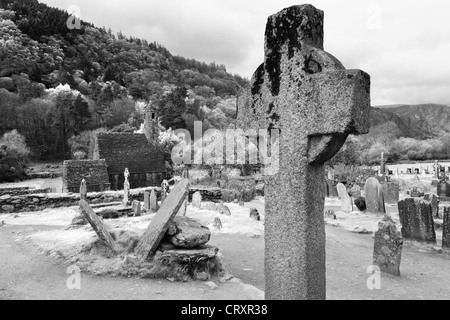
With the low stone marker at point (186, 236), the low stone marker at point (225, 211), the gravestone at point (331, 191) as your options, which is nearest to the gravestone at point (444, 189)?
the gravestone at point (331, 191)

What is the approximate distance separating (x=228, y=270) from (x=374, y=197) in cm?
980

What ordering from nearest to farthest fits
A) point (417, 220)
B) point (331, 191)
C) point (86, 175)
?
point (417, 220) < point (331, 191) < point (86, 175)

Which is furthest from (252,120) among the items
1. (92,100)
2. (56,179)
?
(92,100)

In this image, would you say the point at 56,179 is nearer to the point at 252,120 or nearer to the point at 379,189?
the point at 379,189

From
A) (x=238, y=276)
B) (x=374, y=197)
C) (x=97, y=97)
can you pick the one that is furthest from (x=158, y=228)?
(x=97, y=97)

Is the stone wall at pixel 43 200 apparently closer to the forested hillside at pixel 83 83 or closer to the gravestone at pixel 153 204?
the gravestone at pixel 153 204

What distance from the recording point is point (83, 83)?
74188 mm

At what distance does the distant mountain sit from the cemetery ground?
246ft

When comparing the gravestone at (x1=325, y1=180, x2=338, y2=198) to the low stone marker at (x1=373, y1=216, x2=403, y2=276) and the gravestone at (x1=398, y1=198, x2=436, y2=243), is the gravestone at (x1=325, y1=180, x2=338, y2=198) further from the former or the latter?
the low stone marker at (x1=373, y1=216, x2=403, y2=276)

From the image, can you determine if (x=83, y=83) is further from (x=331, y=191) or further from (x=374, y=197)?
(x=374, y=197)

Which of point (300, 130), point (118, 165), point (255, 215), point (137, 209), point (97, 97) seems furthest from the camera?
point (97, 97)

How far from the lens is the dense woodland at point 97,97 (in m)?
52.1

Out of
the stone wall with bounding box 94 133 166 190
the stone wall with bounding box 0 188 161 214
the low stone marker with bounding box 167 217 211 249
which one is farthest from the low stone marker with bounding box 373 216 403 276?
the stone wall with bounding box 94 133 166 190
